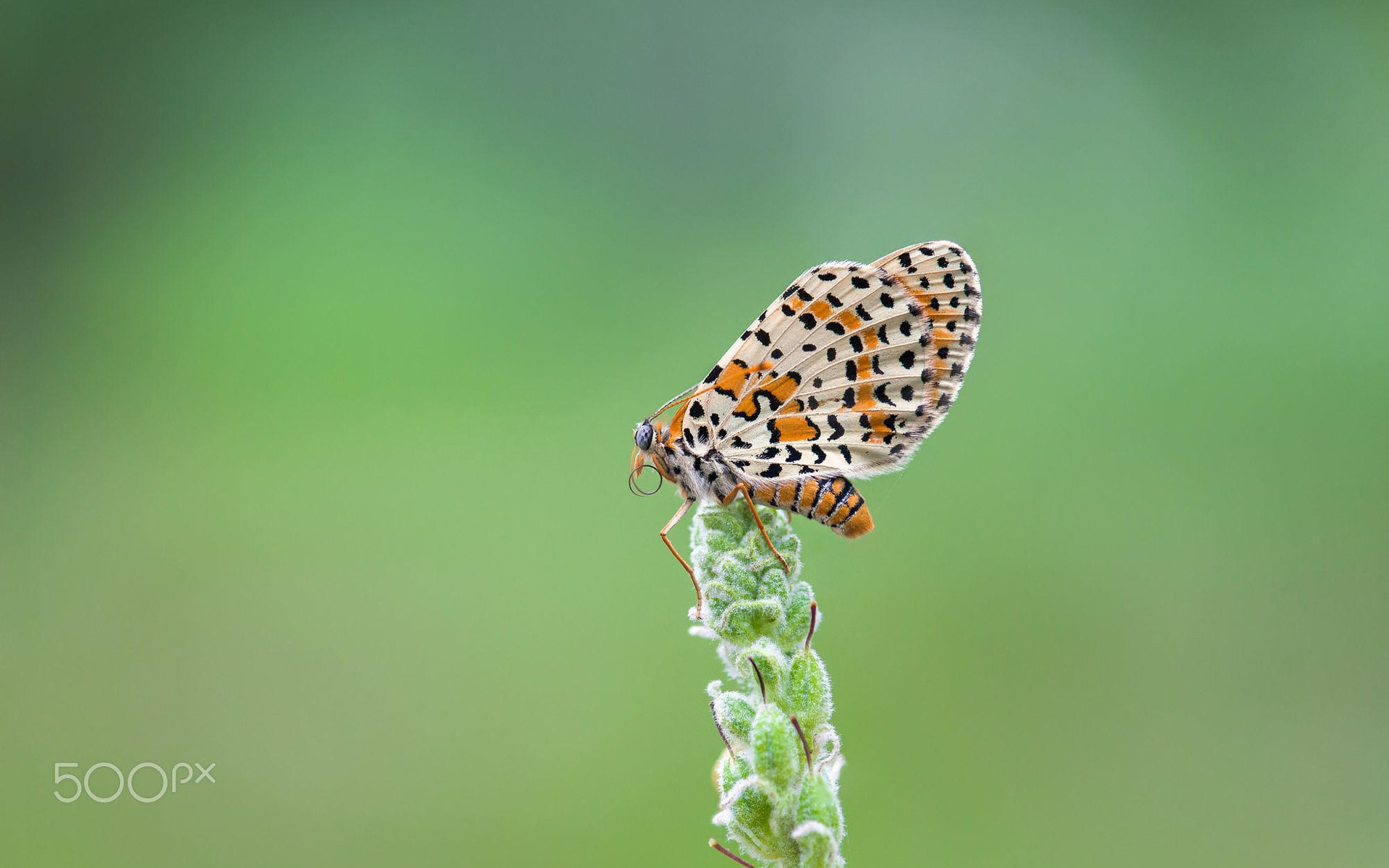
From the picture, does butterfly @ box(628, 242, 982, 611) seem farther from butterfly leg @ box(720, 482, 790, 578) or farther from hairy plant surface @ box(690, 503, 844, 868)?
hairy plant surface @ box(690, 503, 844, 868)

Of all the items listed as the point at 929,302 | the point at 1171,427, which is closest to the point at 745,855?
the point at 929,302

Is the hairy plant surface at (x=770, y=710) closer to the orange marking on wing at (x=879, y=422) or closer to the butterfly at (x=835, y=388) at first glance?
the butterfly at (x=835, y=388)

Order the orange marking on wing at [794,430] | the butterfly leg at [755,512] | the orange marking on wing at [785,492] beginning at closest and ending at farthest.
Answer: the butterfly leg at [755,512], the orange marking on wing at [785,492], the orange marking on wing at [794,430]

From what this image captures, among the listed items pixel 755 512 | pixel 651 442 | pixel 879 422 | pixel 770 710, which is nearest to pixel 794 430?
pixel 879 422

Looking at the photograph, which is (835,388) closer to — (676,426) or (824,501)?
(824,501)

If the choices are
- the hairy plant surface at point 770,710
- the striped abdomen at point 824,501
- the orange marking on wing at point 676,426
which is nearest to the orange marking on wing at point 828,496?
the striped abdomen at point 824,501
